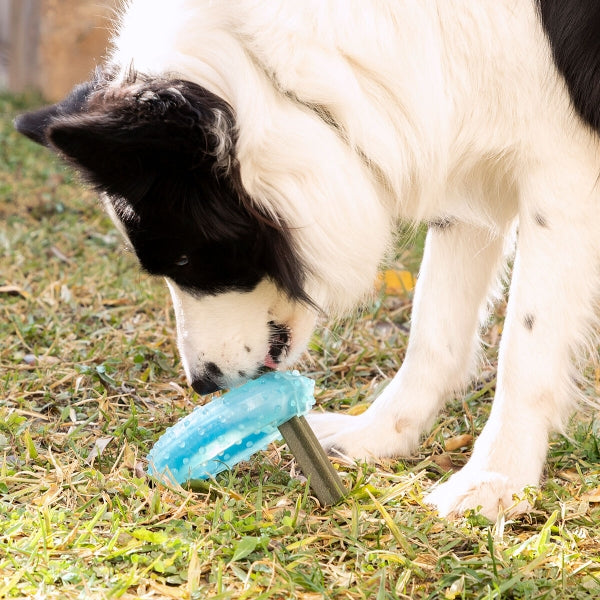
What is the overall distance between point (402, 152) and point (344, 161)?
0.18 meters

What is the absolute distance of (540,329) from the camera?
7.59 feet

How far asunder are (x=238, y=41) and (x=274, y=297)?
0.66m

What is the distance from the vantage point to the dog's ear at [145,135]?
1.79 m

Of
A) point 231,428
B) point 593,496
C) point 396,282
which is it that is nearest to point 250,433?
point 231,428

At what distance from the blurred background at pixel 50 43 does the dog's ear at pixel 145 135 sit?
4955mm

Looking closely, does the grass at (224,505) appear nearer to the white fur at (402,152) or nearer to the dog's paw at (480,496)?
the dog's paw at (480,496)

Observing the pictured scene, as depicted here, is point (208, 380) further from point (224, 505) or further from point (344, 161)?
point (344, 161)

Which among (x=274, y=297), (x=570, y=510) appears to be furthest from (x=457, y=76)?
(x=570, y=510)

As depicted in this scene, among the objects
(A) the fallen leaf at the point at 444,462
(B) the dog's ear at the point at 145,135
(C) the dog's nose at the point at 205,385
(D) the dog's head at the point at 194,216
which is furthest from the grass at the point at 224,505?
(B) the dog's ear at the point at 145,135

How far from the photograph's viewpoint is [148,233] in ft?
6.96

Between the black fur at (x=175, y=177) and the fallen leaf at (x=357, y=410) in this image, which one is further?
the fallen leaf at (x=357, y=410)

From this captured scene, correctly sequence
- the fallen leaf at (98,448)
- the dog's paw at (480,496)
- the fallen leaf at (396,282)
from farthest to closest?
the fallen leaf at (396,282) → the fallen leaf at (98,448) → the dog's paw at (480,496)

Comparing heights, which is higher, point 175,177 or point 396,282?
point 175,177

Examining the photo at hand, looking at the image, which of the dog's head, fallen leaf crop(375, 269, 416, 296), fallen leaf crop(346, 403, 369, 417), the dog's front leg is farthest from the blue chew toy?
fallen leaf crop(375, 269, 416, 296)
